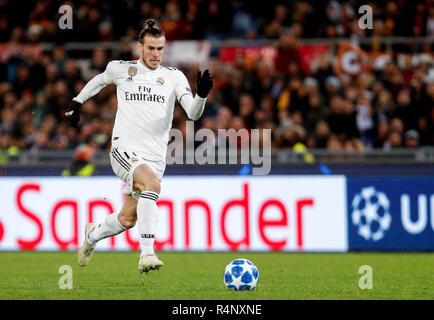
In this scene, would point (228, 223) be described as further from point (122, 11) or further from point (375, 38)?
point (122, 11)

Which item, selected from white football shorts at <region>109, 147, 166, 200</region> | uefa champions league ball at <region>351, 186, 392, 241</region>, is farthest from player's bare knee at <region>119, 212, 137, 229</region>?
uefa champions league ball at <region>351, 186, 392, 241</region>

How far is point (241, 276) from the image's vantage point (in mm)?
8359

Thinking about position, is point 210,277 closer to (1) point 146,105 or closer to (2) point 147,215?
(2) point 147,215

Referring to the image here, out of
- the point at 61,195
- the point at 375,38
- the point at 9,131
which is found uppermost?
the point at 375,38

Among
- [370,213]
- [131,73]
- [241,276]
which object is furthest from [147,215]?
[370,213]

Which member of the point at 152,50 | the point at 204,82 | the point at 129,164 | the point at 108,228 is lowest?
the point at 108,228

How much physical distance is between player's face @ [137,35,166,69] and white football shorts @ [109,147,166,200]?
910 millimetres

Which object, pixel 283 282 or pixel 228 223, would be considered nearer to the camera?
pixel 283 282

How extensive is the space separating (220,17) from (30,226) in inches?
248

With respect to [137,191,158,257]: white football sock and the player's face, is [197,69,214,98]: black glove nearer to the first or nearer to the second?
the player's face

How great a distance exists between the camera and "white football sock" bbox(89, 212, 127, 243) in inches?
362

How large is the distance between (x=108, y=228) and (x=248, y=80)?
708 cm
